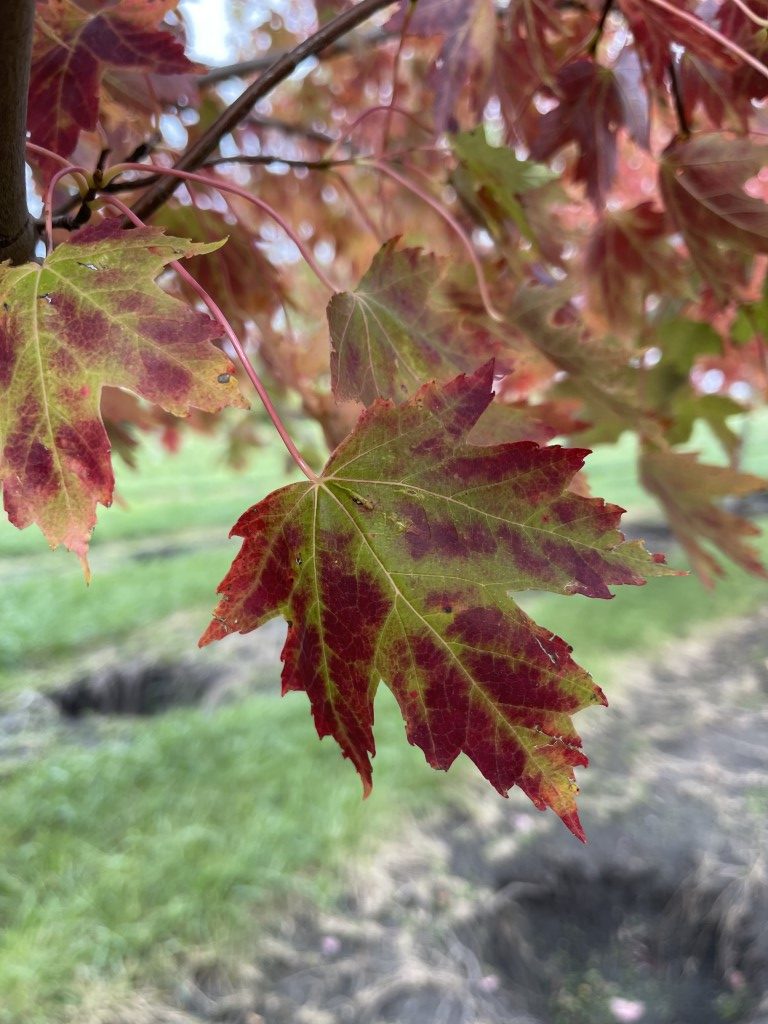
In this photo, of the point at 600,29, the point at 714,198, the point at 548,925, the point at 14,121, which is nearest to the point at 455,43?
the point at 600,29

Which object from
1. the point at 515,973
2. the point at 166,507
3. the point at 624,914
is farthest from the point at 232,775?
the point at 166,507

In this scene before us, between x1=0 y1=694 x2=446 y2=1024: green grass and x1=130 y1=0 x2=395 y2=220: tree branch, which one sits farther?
x1=0 y1=694 x2=446 y2=1024: green grass

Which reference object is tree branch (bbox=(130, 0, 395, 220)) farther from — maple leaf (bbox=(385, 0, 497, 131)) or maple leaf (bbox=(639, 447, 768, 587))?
maple leaf (bbox=(639, 447, 768, 587))

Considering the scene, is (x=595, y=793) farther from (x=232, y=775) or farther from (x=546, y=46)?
(x=546, y=46)

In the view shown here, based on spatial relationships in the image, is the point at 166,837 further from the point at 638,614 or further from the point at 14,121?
the point at 638,614

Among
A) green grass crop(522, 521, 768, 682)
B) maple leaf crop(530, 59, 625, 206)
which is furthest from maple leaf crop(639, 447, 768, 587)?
green grass crop(522, 521, 768, 682)

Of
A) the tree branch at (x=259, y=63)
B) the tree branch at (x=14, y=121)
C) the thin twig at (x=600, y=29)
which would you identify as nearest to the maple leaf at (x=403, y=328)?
the tree branch at (x=14, y=121)
